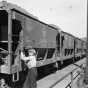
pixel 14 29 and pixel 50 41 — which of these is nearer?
pixel 14 29

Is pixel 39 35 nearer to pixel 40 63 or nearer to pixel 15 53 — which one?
pixel 40 63

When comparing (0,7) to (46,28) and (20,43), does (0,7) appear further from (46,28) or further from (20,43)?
(46,28)

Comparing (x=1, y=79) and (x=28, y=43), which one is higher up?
(x=28, y=43)

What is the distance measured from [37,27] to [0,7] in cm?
236

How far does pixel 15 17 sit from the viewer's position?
16.6 ft

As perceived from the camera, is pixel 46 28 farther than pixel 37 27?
Yes

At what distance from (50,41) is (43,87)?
3057 mm

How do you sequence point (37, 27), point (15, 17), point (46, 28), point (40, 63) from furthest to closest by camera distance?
point (46, 28) < point (40, 63) < point (37, 27) < point (15, 17)

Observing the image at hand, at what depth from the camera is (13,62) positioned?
17.6ft

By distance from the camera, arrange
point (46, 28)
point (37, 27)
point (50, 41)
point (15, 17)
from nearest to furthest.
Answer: point (15, 17), point (37, 27), point (46, 28), point (50, 41)

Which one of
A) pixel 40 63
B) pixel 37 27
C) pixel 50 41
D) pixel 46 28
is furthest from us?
pixel 50 41

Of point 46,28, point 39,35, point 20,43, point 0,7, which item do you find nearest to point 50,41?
point 46,28

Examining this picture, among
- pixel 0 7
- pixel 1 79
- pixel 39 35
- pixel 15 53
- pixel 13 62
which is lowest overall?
pixel 1 79

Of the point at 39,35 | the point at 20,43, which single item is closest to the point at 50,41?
the point at 39,35
